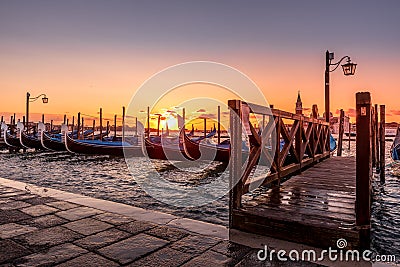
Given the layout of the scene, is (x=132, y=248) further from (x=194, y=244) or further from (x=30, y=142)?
(x=30, y=142)

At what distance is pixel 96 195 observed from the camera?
19.8 feet

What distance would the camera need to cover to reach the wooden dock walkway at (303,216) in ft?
8.64

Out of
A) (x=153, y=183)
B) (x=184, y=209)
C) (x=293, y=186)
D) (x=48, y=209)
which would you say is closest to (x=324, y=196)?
(x=293, y=186)

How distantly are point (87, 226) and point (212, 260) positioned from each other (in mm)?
1534

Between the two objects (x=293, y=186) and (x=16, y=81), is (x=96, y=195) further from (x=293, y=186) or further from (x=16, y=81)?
(x=16, y=81)

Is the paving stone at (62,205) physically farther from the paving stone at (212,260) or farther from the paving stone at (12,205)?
the paving stone at (212,260)

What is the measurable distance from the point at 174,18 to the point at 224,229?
9.17 m

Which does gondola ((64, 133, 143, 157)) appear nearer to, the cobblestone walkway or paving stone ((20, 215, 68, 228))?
the cobblestone walkway

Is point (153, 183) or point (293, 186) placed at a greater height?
point (293, 186)

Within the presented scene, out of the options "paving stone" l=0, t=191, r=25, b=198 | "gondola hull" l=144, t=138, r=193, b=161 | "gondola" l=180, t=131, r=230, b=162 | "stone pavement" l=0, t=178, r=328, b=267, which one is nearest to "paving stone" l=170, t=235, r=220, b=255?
"stone pavement" l=0, t=178, r=328, b=267

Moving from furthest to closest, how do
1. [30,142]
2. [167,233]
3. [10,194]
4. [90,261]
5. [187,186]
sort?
[30,142]
[187,186]
[10,194]
[167,233]
[90,261]

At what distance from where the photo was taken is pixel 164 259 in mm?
2311

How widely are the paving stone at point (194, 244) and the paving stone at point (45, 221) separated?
57.5 inches

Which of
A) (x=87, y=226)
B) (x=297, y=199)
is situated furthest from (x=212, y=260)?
(x=297, y=199)
